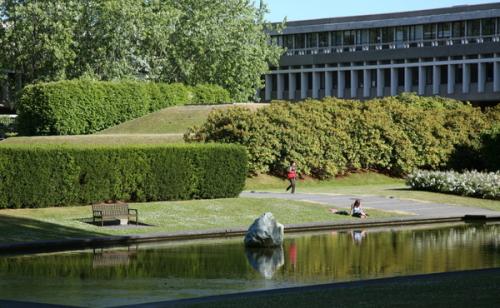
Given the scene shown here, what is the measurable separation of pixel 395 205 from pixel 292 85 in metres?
80.7

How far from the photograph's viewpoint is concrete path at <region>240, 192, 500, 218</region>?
3938 cm

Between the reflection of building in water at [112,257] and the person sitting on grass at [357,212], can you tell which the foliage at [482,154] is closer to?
the person sitting on grass at [357,212]

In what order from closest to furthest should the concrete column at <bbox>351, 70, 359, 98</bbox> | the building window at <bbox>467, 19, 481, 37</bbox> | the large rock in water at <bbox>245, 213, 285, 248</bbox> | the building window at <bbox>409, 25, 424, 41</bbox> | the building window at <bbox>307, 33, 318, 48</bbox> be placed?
the large rock in water at <bbox>245, 213, 285, 248</bbox> < the building window at <bbox>467, 19, 481, 37</bbox> < the building window at <bbox>409, 25, 424, 41</bbox> < the concrete column at <bbox>351, 70, 359, 98</bbox> < the building window at <bbox>307, 33, 318, 48</bbox>

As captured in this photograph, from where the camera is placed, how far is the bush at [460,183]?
44.4 metres

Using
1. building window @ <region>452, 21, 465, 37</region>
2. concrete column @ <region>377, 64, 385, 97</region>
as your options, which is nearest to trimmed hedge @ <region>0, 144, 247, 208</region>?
building window @ <region>452, 21, 465, 37</region>

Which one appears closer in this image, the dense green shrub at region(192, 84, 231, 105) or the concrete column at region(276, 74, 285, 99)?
the dense green shrub at region(192, 84, 231, 105)

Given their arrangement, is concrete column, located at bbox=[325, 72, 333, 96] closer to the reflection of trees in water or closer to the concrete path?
the concrete path

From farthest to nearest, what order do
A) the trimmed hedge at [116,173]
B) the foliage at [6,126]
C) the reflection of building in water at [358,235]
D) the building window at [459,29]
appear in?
the building window at [459,29] → the foliage at [6,126] → the trimmed hedge at [116,173] → the reflection of building in water at [358,235]

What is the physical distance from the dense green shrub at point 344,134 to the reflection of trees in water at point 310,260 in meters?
20.9

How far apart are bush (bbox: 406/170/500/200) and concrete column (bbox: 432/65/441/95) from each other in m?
60.2

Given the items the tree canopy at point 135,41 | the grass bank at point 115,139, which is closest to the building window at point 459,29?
the tree canopy at point 135,41

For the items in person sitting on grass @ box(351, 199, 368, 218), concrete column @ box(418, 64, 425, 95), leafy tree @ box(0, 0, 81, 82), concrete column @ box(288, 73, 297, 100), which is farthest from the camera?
concrete column @ box(288, 73, 297, 100)

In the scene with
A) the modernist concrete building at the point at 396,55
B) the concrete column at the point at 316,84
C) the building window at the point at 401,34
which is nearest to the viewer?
the modernist concrete building at the point at 396,55

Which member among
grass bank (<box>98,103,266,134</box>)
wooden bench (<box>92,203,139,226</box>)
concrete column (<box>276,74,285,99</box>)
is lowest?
wooden bench (<box>92,203,139,226</box>)
